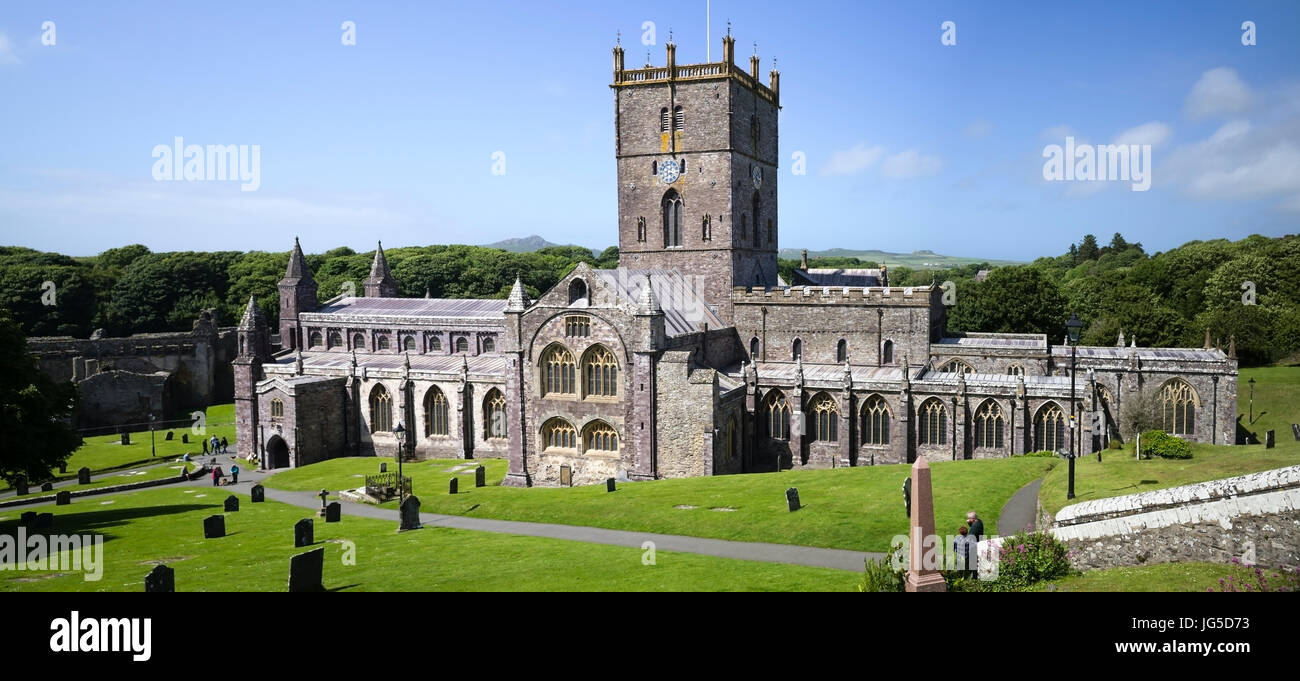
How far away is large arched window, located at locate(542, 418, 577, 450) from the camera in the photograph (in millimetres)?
42469

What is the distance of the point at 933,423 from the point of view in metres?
42.2

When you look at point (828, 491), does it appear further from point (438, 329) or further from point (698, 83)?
point (438, 329)

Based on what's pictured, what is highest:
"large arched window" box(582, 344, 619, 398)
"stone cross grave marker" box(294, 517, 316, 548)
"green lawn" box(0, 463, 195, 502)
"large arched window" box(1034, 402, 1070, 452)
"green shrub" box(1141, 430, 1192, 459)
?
"large arched window" box(582, 344, 619, 398)

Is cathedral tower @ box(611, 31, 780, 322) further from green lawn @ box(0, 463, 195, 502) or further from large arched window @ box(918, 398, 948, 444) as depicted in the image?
green lawn @ box(0, 463, 195, 502)

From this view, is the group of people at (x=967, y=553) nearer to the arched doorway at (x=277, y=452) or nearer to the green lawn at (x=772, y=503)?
the green lawn at (x=772, y=503)

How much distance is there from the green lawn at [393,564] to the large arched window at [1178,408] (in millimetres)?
30225

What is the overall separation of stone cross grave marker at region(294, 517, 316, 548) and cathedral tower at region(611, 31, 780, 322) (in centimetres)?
2629

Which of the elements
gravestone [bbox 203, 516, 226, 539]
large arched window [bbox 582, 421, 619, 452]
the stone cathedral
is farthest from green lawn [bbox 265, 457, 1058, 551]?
gravestone [bbox 203, 516, 226, 539]

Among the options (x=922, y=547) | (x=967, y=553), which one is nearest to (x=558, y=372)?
(x=967, y=553)
